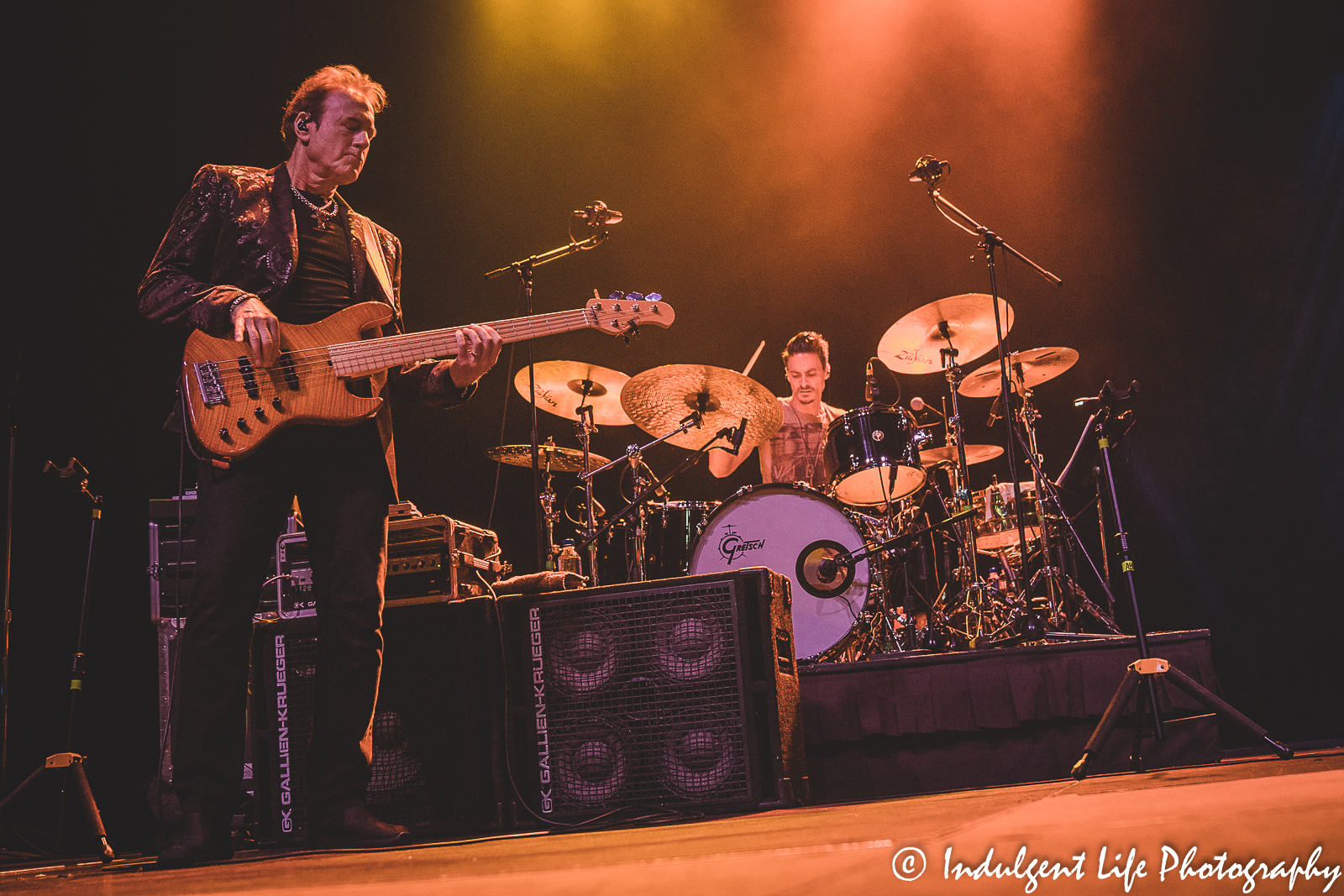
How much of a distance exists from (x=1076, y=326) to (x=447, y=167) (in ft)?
12.4

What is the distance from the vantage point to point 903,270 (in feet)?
20.6

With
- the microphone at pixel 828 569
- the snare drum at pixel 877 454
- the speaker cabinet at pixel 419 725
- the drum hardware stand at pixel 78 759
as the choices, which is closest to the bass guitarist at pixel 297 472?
the speaker cabinet at pixel 419 725

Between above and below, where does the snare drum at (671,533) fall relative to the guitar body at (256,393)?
→ below

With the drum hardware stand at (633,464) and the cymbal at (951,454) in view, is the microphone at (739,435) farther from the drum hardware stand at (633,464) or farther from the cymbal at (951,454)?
the cymbal at (951,454)

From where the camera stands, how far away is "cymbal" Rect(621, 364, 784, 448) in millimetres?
4449

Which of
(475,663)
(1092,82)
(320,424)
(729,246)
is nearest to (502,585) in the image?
(475,663)

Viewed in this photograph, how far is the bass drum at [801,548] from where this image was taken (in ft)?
14.4

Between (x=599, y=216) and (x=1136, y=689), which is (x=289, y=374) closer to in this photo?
(x=599, y=216)

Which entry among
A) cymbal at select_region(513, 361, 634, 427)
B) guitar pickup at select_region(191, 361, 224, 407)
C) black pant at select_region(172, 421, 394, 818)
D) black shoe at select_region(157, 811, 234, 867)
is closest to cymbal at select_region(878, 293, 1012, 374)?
cymbal at select_region(513, 361, 634, 427)

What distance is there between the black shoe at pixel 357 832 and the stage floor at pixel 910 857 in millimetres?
375

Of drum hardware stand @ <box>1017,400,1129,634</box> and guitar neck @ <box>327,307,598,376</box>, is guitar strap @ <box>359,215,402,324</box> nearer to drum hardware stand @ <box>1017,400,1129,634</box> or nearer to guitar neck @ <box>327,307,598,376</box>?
guitar neck @ <box>327,307,598,376</box>

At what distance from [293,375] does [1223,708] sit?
108 inches

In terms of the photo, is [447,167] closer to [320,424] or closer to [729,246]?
[729,246]
